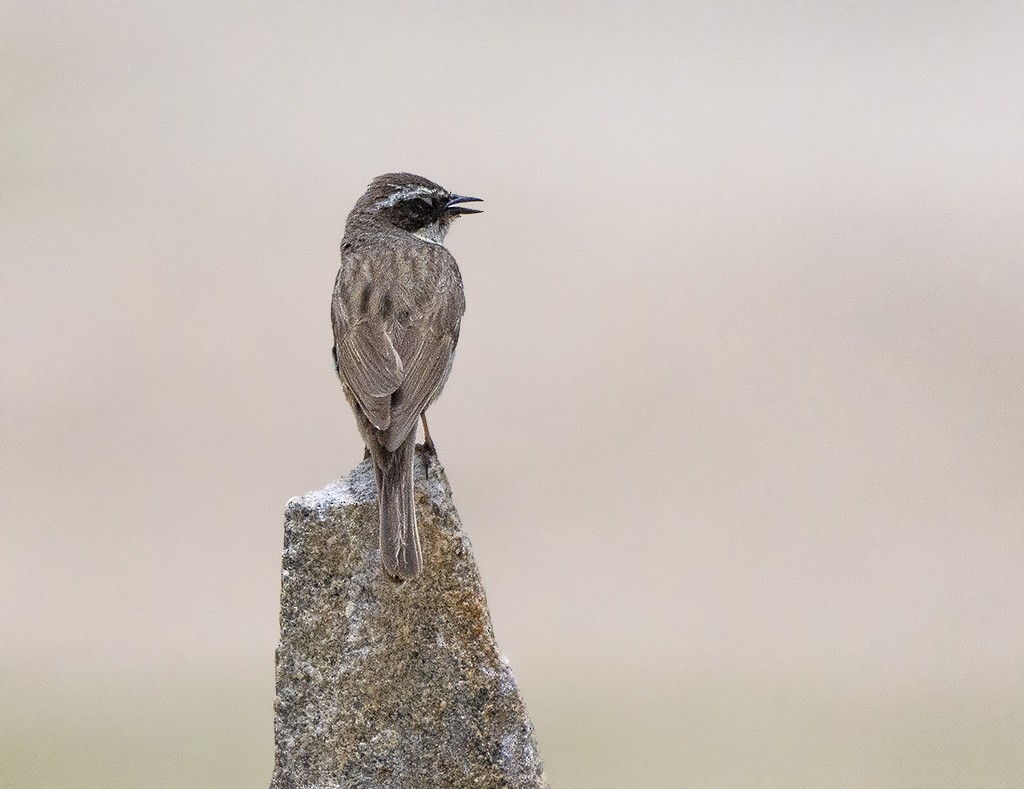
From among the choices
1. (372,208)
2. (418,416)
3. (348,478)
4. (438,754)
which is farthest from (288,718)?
(372,208)

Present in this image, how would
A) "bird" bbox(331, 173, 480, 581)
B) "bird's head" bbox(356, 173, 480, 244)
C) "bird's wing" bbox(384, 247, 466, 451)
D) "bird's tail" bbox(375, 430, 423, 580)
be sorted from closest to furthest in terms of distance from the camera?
1. "bird's tail" bbox(375, 430, 423, 580)
2. "bird" bbox(331, 173, 480, 581)
3. "bird's wing" bbox(384, 247, 466, 451)
4. "bird's head" bbox(356, 173, 480, 244)

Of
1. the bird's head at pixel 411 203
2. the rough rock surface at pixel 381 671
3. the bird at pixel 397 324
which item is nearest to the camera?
the bird at pixel 397 324

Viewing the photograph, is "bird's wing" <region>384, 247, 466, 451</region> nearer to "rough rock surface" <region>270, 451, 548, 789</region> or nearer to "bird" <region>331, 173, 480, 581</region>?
"bird" <region>331, 173, 480, 581</region>

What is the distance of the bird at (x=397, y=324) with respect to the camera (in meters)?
6.57

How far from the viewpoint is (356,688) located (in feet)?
21.9

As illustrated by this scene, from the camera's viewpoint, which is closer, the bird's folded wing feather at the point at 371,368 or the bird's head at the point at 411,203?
the bird's folded wing feather at the point at 371,368

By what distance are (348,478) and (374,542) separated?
1.61ft

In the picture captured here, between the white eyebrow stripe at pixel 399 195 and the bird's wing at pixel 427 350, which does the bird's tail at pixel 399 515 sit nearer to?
the bird's wing at pixel 427 350

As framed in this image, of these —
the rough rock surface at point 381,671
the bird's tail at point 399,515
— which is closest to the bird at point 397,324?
the bird's tail at point 399,515

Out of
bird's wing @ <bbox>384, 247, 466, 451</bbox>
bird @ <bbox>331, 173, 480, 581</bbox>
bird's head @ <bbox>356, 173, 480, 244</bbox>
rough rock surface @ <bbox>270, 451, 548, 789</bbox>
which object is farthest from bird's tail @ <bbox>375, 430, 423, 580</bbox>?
bird's head @ <bbox>356, 173, 480, 244</bbox>

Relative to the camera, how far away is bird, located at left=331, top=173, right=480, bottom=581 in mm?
6570

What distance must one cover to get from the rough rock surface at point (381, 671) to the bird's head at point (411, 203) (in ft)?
8.41

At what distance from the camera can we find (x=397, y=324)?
24.5 feet

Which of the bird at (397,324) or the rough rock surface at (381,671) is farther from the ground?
the bird at (397,324)
